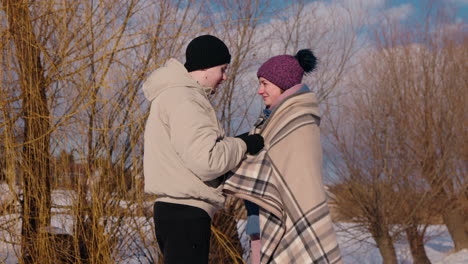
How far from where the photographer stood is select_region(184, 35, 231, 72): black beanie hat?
218 centimetres

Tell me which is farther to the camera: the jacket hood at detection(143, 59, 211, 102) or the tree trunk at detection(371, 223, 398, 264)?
the tree trunk at detection(371, 223, 398, 264)

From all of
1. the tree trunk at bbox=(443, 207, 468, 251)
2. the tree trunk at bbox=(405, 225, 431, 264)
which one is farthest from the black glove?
the tree trunk at bbox=(443, 207, 468, 251)

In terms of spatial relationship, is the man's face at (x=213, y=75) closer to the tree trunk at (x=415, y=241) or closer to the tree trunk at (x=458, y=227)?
the tree trunk at (x=415, y=241)

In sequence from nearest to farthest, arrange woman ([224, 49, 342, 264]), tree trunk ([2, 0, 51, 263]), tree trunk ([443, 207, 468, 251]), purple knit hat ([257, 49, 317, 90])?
woman ([224, 49, 342, 264]) < purple knit hat ([257, 49, 317, 90]) < tree trunk ([2, 0, 51, 263]) < tree trunk ([443, 207, 468, 251])

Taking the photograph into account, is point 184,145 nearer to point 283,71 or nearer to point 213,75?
point 213,75

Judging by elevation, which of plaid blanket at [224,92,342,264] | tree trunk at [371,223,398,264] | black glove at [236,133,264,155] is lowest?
tree trunk at [371,223,398,264]

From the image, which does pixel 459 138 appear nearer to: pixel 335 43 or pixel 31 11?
pixel 335 43

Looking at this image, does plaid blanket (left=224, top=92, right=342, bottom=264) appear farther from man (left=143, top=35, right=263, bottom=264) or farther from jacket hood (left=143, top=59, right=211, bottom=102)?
jacket hood (left=143, top=59, right=211, bottom=102)

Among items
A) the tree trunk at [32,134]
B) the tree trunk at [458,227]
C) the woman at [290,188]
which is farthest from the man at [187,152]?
the tree trunk at [458,227]

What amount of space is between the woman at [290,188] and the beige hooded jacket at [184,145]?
204 mm

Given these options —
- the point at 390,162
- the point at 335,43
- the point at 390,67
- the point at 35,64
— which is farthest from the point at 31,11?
the point at 390,67

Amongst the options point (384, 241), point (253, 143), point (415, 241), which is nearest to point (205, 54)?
point (253, 143)

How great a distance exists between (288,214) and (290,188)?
116 millimetres

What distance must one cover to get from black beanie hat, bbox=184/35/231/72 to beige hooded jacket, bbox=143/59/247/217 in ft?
0.18
